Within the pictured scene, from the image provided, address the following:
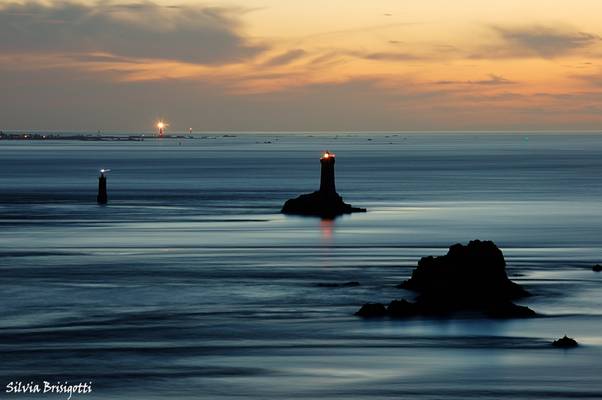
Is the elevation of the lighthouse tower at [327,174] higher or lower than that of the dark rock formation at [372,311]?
higher

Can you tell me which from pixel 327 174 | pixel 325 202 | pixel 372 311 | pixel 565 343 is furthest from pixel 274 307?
pixel 325 202

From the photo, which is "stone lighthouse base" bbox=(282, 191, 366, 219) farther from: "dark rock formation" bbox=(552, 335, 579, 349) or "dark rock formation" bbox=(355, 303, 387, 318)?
"dark rock formation" bbox=(552, 335, 579, 349)

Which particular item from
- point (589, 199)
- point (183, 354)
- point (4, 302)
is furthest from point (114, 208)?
point (183, 354)

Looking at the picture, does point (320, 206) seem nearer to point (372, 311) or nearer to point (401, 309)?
point (372, 311)

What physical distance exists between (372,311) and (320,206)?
2086 inches

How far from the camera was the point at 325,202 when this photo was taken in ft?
315

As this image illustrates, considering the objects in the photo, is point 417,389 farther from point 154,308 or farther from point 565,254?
point 565,254

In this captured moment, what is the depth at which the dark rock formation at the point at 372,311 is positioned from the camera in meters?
43.4

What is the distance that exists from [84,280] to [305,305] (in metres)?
12.1
